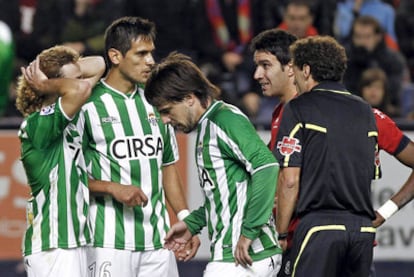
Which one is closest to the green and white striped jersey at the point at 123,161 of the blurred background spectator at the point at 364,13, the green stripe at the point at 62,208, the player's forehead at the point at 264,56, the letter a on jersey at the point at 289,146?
the green stripe at the point at 62,208

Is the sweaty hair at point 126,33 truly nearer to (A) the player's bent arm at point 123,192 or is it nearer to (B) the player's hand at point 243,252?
(A) the player's bent arm at point 123,192

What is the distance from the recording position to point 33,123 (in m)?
6.31

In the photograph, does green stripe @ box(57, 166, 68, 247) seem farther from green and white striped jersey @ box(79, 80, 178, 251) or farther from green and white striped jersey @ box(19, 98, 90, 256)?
green and white striped jersey @ box(79, 80, 178, 251)

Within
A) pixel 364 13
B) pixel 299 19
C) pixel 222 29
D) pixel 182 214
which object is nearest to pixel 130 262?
pixel 182 214

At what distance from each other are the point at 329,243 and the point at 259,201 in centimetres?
55

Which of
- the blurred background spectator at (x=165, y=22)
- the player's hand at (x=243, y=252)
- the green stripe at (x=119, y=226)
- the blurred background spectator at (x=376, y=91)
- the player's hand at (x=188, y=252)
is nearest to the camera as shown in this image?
the player's hand at (x=243, y=252)

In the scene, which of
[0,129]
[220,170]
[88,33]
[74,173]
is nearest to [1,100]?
[220,170]

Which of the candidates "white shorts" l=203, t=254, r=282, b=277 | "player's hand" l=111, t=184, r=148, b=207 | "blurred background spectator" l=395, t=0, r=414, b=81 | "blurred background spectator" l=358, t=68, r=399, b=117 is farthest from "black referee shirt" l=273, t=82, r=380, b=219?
"blurred background spectator" l=395, t=0, r=414, b=81

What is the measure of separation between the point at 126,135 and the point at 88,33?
5355mm

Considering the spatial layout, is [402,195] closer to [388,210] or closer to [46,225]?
[388,210]

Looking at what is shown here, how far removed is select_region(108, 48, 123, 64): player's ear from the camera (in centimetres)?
709

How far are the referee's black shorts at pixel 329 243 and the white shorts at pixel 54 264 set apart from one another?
3.90 ft

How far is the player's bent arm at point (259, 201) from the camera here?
19.5 ft

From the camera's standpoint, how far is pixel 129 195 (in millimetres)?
6676
